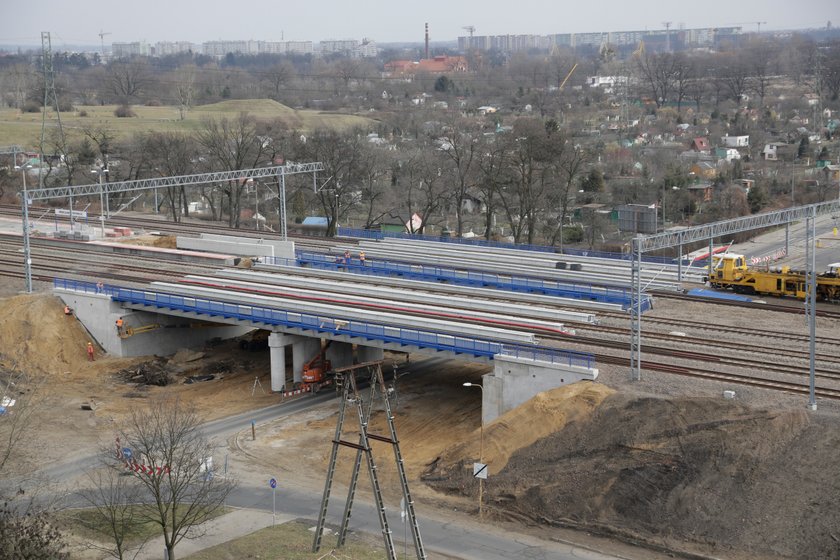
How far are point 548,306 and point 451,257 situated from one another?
15.1m

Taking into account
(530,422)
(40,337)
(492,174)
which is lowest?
(40,337)

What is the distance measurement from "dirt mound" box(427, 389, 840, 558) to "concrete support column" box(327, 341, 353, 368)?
44.4 feet

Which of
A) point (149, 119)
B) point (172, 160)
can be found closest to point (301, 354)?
point (172, 160)

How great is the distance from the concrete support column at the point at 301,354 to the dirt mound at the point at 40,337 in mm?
11507

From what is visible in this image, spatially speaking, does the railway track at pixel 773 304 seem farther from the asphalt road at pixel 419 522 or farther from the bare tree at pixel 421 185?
the bare tree at pixel 421 185

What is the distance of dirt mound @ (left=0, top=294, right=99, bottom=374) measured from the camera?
4966 cm

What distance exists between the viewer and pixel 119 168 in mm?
106812

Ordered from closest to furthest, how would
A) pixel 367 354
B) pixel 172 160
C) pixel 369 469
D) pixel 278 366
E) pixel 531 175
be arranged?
pixel 369 469, pixel 278 366, pixel 367 354, pixel 531 175, pixel 172 160

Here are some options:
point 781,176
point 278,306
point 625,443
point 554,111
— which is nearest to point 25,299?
point 278,306

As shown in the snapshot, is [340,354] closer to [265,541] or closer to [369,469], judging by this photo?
[265,541]

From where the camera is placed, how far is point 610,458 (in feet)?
106

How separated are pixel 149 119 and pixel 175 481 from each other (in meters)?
143

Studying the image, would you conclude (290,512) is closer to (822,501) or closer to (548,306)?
(822,501)

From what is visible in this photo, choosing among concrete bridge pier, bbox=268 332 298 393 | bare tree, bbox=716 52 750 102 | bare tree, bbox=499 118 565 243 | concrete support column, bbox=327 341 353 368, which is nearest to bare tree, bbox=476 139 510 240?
bare tree, bbox=499 118 565 243
